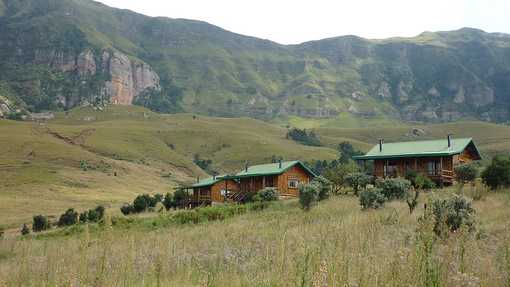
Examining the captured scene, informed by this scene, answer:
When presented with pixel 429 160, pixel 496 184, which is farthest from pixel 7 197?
pixel 496 184

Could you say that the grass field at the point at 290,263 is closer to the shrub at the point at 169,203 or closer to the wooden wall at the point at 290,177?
the wooden wall at the point at 290,177

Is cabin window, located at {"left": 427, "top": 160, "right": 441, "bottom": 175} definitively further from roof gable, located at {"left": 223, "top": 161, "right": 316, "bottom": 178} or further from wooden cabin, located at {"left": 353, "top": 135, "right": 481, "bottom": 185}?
roof gable, located at {"left": 223, "top": 161, "right": 316, "bottom": 178}

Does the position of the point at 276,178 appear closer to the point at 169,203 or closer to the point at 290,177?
the point at 290,177

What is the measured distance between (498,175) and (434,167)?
39.5 feet

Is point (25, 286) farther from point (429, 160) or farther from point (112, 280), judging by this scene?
point (429, 160)

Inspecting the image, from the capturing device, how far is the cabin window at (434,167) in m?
40.1

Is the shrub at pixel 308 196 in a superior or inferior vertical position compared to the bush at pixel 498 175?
inferior

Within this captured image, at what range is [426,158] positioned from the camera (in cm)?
4134

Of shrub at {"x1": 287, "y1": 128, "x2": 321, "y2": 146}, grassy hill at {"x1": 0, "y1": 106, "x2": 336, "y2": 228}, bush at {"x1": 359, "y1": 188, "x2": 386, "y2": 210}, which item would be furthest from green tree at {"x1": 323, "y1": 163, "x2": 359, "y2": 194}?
shrub at {"x1": 287, "y1": 128, "x2": 321, "y2": 146}

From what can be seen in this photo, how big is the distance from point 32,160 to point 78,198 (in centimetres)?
2901

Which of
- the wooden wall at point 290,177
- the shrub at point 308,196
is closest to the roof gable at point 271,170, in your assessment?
the wooden wall at point 290,177

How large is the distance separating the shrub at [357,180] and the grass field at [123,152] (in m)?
35.9

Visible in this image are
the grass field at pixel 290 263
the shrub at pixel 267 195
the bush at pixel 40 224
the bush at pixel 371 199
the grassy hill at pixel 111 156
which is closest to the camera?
the grass field at pixel 290 263

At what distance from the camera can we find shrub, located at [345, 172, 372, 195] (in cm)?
3972
